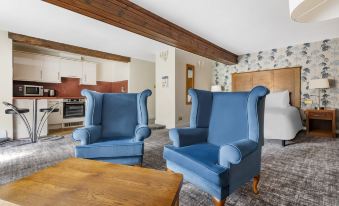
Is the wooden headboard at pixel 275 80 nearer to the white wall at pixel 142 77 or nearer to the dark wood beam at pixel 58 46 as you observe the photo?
the white wall at pixel 142 77

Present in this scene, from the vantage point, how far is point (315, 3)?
0.50 m

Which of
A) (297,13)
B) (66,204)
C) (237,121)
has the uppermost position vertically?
(297,13)

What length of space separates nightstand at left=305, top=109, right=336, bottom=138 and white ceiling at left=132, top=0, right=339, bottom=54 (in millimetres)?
1857

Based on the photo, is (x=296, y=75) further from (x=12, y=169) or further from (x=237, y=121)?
(x=12, y=169)

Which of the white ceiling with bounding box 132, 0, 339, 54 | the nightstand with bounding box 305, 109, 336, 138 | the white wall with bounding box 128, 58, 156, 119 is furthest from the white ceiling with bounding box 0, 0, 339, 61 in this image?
the nightstand with bounding box 305, 109, 336, 138

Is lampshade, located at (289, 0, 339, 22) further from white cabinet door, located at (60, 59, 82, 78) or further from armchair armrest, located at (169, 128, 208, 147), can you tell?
white cabinet door, located at (60, 59, 82, 78)

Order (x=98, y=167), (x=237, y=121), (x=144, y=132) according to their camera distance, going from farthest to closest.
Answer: (x=144, y=132) → (x=237, y=121) → (x=98, y=167)

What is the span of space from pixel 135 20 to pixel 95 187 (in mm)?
2704

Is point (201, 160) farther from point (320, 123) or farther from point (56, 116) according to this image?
point (56, 116)

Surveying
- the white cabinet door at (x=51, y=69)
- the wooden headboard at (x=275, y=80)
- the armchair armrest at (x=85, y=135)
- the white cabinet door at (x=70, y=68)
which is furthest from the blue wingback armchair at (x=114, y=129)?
the wooden headboard at (x=275, y=80)

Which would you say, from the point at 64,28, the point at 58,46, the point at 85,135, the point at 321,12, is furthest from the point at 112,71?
the point at 321,12

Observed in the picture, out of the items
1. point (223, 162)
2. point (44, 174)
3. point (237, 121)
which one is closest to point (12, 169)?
point (44, 174)

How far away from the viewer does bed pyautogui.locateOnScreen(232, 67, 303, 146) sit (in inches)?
133

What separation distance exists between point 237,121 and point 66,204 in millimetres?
1640
